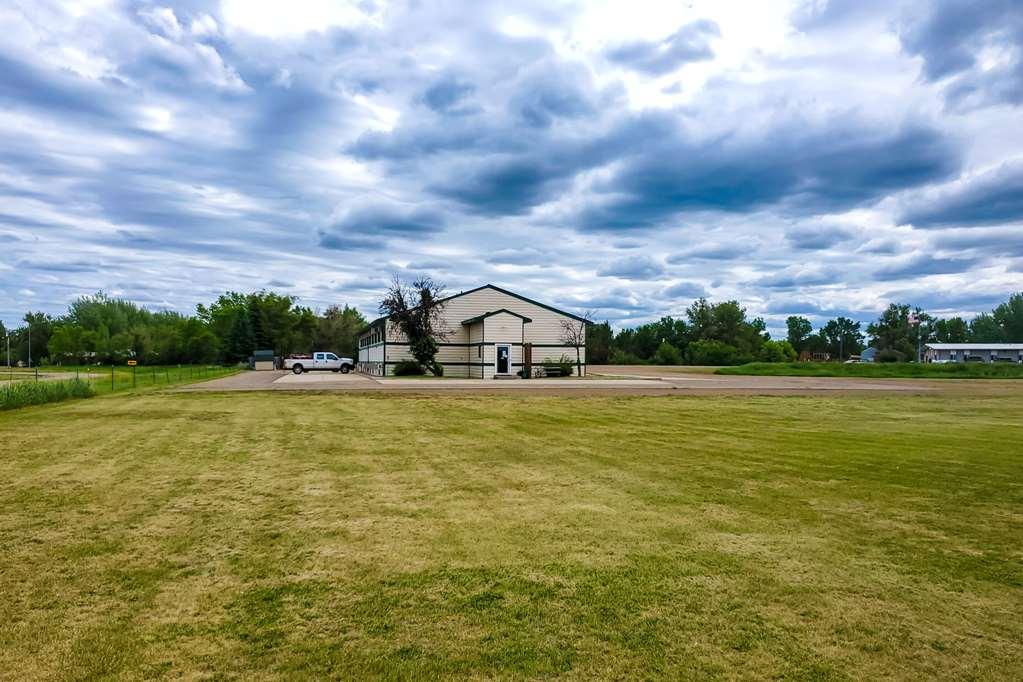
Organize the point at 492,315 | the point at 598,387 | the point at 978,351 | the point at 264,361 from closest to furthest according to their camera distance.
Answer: the point at 598,387, the point at 492,315, the point at 264,361, the point at 978,351

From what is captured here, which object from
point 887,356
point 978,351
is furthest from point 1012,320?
point 887,356

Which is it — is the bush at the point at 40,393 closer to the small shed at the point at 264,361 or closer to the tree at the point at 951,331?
the small shed at the point at 264,361

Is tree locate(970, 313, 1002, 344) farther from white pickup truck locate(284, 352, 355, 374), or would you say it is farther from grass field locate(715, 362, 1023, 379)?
white pickup truck locate(284, 352, 355, 374)

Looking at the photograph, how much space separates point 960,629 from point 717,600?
4.54 ft

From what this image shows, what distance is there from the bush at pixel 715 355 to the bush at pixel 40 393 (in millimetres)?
73791

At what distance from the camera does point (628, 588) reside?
4457mm

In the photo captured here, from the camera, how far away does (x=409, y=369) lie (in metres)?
43.8

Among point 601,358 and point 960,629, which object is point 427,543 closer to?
point 960,629

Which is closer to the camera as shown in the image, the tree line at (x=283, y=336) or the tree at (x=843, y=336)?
the tree line at (x=283, y=336)

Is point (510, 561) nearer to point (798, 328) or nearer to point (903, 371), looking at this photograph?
point (903, 371)

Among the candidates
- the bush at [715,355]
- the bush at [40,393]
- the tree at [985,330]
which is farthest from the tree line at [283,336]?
the bush at [40,393]

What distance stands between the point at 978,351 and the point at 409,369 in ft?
358

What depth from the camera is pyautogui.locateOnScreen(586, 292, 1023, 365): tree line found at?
85250 mm

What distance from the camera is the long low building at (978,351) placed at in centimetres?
10781
